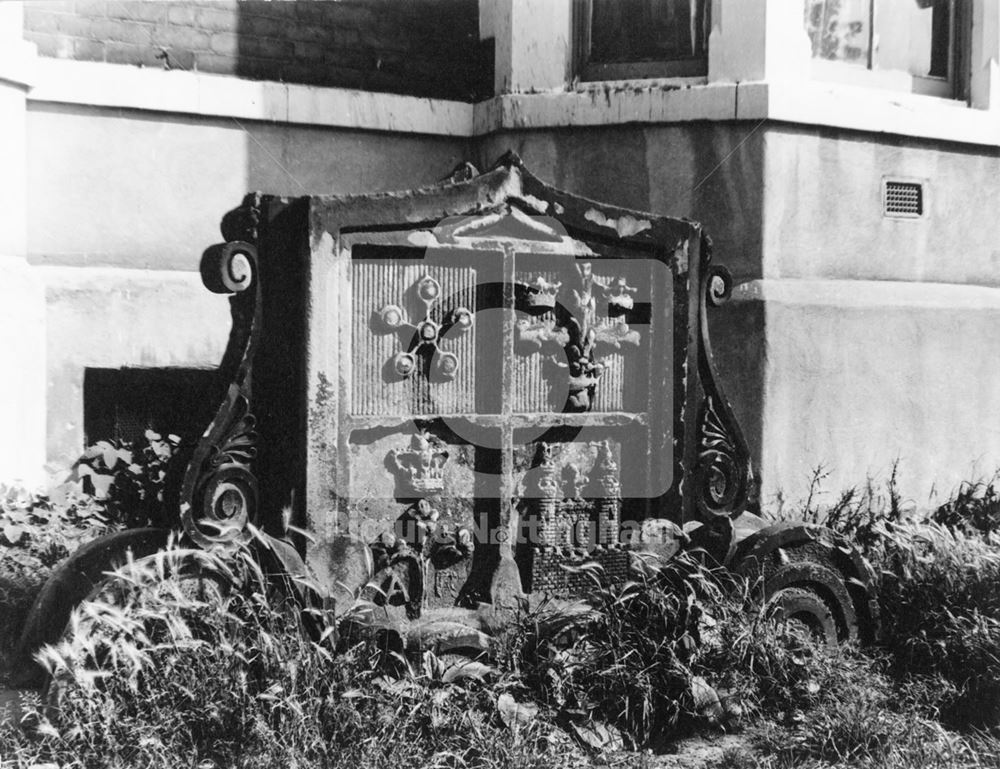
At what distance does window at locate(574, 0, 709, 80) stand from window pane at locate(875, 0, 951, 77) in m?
1.08

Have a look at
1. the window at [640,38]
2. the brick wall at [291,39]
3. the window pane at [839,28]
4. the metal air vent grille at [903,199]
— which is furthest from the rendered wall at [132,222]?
the metal air vent grille at [903,199]

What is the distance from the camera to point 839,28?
6.05 metres

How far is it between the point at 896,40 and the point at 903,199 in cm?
94

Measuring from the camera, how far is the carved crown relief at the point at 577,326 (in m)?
3.72

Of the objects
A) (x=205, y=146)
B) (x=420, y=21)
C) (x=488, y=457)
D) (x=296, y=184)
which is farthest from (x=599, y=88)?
(x=488, y=457)

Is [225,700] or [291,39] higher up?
[291,39]

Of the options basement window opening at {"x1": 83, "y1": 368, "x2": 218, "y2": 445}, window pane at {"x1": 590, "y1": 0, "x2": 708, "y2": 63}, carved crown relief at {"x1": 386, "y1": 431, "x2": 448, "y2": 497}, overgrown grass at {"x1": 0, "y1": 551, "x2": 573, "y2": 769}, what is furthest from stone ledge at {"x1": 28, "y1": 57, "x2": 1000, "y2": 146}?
overgrown grass at {"x1": 0, "y1": 551, "x2": 573, "y2": 769}

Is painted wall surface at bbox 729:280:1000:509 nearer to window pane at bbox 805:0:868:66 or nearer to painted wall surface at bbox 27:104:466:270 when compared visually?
window pane at bbox 805:0:868:66

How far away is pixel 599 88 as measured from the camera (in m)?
5.92

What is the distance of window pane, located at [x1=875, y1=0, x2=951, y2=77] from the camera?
6.18 m

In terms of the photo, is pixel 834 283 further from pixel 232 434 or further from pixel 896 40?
pixel 232 434

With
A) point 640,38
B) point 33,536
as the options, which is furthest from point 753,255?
point 33,536

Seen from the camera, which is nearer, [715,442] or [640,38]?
[715,442]

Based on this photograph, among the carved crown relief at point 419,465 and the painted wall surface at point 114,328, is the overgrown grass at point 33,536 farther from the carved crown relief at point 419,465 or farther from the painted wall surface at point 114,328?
the carved crown relief at point 419,465
